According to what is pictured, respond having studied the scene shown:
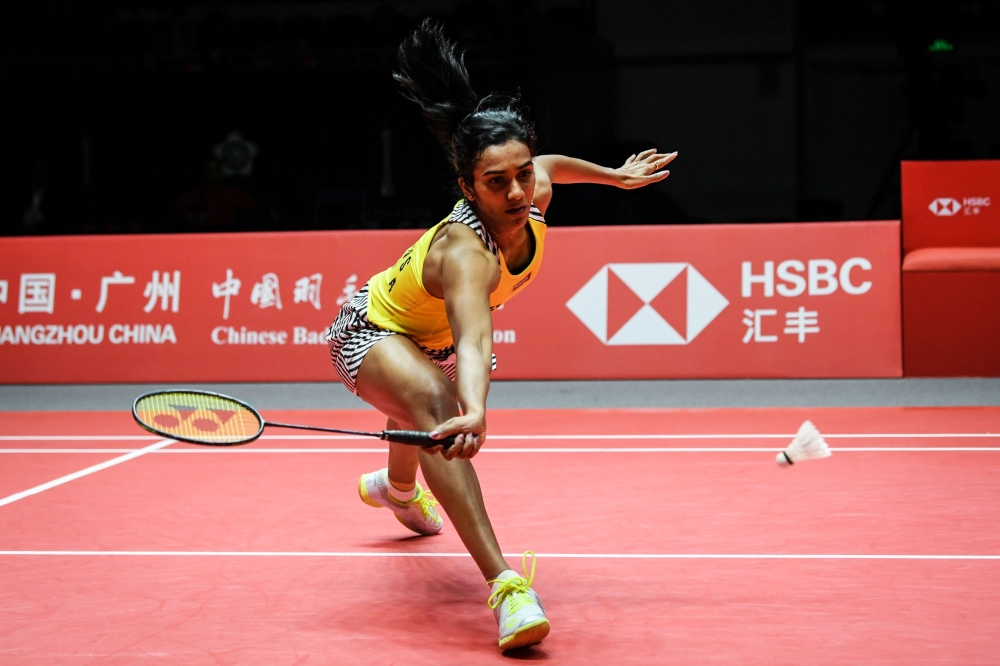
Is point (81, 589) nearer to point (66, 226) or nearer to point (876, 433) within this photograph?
point (876, 433)

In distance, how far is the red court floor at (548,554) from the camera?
8.01 feet

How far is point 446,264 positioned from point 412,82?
78 cm

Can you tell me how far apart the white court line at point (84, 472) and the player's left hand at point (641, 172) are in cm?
265

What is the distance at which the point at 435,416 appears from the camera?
258 centimetres

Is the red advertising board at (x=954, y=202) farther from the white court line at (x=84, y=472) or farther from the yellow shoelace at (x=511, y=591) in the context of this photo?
the yellow shoelace at (x=511, y=591)

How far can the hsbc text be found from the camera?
267 inches

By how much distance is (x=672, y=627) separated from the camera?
8.27ft

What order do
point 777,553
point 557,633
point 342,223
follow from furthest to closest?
point 342,223, point 777,553, point 557,633

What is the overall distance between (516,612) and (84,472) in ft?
9.51

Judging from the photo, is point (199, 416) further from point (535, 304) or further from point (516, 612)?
point (535, 304)

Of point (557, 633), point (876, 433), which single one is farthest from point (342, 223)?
point (557, 633)

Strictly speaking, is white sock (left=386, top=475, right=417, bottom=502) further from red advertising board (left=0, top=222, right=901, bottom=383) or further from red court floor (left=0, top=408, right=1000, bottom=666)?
red advertising board (left=0, top=222, right=901, bottom=383)

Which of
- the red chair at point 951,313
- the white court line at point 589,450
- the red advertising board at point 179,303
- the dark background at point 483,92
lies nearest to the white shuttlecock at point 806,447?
the white court line at point 589,450

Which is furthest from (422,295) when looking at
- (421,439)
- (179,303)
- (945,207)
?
(945,207)
